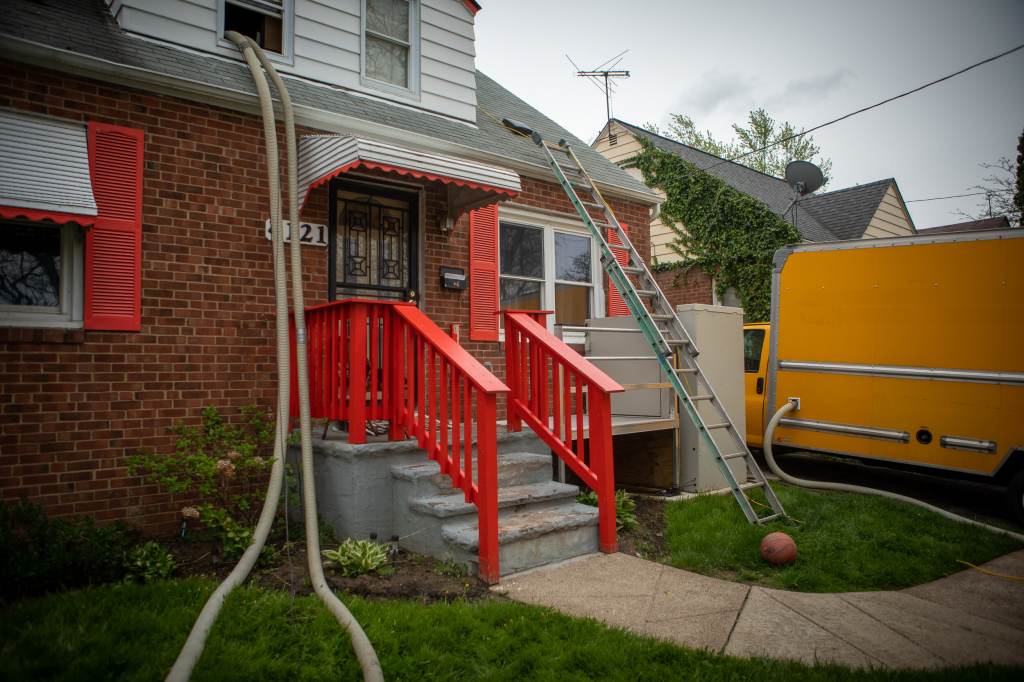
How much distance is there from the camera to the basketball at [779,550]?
429cm

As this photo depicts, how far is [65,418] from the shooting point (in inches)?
175

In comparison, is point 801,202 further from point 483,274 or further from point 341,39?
point 341,39

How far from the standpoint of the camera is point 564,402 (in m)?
4.78

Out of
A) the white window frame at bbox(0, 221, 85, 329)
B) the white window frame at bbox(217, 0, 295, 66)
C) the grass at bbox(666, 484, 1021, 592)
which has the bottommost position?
the grass at bbox(666, 484, 1021, 592)

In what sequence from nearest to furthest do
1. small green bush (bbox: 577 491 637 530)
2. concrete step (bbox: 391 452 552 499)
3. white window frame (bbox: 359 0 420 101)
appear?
1. concrete step (bbox: 391 452 552 499)
2. small green bush (bbox: 577 491 637 530)
3. white window frame (bbox: 359 0 420 101)

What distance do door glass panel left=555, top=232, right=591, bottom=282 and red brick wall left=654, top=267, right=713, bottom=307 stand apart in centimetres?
710

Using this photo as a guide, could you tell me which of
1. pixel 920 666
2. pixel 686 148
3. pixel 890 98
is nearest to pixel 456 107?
pixel 920 666

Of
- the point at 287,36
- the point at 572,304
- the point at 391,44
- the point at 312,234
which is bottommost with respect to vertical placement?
the point at 572,304

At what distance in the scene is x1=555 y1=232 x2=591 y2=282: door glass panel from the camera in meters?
7.92

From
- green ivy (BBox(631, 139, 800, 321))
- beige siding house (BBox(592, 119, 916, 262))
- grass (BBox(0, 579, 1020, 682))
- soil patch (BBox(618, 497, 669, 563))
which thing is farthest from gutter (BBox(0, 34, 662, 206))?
beige siding house (BBox(592, 119, 916, 262))

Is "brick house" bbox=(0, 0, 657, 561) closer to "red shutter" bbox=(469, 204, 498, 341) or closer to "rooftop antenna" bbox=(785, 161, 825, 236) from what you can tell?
"red shutter" bbox=(469, 204, 498, 341)

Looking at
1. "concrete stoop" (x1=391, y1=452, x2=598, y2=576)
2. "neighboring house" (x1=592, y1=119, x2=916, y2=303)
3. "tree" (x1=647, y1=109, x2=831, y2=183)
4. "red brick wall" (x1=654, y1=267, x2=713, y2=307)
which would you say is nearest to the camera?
"concrete stoop" (x1=391, y1=452, x2=598, y2=576)

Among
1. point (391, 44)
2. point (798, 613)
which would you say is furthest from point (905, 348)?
point (391, 44)

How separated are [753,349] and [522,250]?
3458mm
